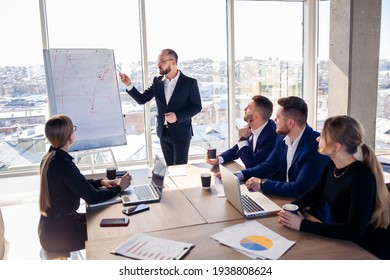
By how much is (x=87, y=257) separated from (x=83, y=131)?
2289 mm

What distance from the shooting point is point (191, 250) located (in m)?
1.58

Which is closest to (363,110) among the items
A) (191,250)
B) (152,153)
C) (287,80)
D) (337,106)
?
(337,106)

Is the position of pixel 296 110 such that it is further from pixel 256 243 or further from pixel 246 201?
pixel 256 243

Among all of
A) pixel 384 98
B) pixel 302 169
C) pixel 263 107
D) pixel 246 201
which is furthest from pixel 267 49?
pixel 246 201

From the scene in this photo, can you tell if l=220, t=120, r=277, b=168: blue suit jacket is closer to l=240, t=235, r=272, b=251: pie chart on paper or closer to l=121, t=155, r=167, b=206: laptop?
l=121, t=155, r=167, b=206: laptop

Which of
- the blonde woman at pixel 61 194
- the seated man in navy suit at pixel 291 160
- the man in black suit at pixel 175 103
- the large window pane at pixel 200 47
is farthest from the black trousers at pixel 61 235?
the large window pane at pixel 200 47

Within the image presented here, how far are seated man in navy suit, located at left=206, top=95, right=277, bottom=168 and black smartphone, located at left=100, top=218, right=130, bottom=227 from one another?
1211 mm

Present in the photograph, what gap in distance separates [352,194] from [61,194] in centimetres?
162

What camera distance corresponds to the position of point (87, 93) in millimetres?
3656

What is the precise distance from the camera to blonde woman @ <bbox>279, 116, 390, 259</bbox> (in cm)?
169

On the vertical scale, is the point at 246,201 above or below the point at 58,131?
below

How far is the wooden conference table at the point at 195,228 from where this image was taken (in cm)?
154
